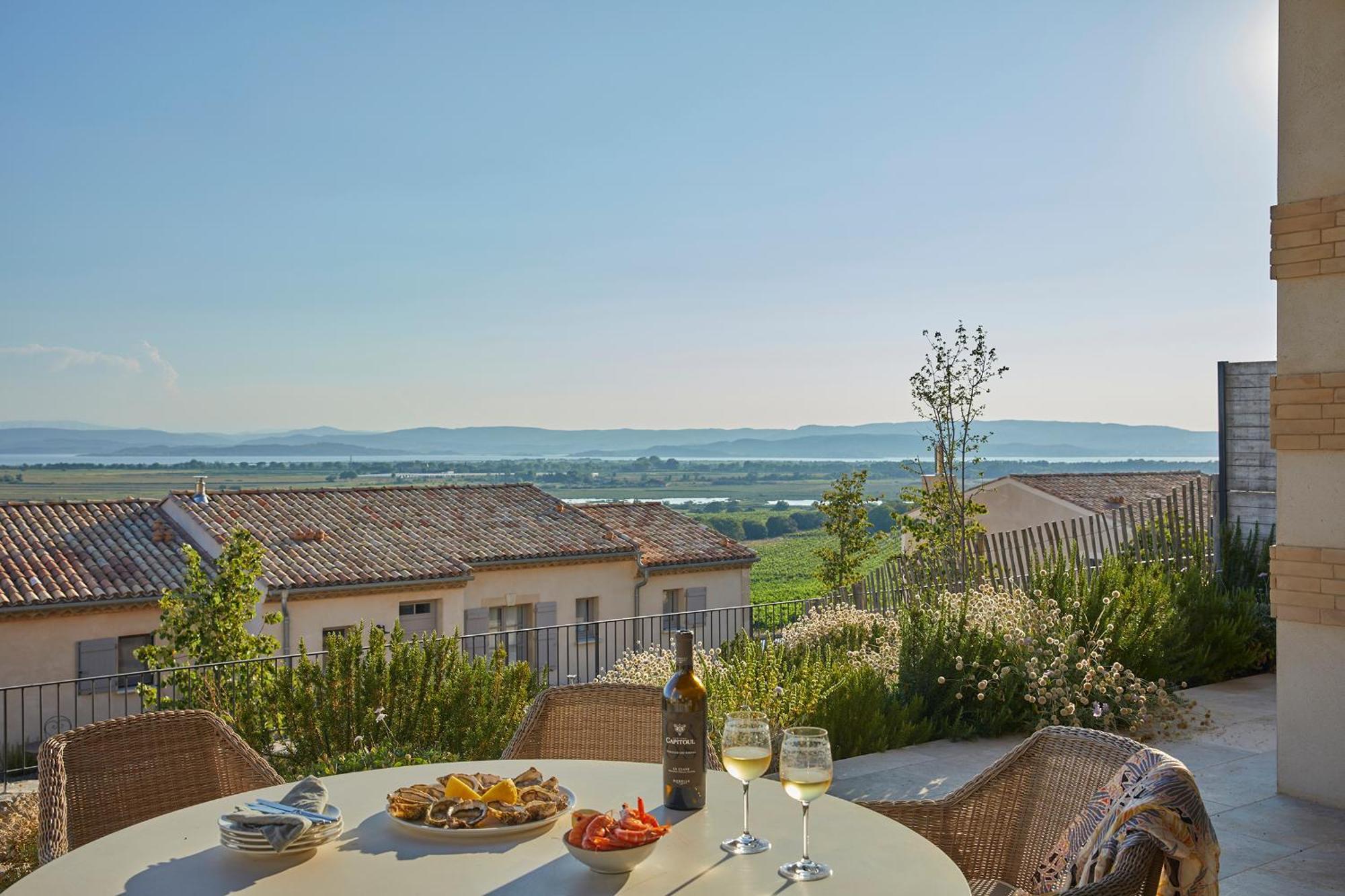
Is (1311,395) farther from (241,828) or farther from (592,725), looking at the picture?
(241,828)

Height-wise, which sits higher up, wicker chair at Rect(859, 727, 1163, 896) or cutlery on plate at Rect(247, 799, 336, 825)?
cutlery on plate at Rect(247, 799, 336, 825)

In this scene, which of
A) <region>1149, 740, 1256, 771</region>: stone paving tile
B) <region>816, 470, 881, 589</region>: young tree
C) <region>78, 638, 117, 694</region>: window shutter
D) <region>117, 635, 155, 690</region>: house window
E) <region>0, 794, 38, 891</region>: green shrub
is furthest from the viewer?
<region>117, 635, 155, 690</region>: house window

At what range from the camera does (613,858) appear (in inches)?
65.5

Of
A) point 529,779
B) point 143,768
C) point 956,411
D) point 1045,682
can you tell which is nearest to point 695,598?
point 956,411

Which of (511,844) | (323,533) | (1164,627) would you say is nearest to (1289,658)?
(1164,627)

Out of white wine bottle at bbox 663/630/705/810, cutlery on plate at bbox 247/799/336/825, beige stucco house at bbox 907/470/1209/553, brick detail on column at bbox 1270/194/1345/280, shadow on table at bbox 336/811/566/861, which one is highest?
Answer: brick detail on column at bbox 1270/194/1345/280

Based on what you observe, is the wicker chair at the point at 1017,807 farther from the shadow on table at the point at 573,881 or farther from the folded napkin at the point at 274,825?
the folded napkin at the point at 274,825

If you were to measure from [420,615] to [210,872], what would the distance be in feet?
74.4

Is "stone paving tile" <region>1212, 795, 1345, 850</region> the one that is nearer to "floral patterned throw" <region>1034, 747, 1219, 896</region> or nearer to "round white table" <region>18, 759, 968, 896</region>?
"floral patterned throw" <region>1034, 747, 1219, 896</region>

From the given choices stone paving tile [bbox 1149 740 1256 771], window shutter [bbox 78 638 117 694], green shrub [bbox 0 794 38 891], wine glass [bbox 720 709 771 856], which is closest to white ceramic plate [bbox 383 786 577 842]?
wine glass [bbox 720 709 771 856]

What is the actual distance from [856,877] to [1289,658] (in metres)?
3.74

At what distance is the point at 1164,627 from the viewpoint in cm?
672

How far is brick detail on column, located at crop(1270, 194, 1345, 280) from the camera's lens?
14.3ft

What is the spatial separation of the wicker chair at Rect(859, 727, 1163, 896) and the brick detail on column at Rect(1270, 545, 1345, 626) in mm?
2580
